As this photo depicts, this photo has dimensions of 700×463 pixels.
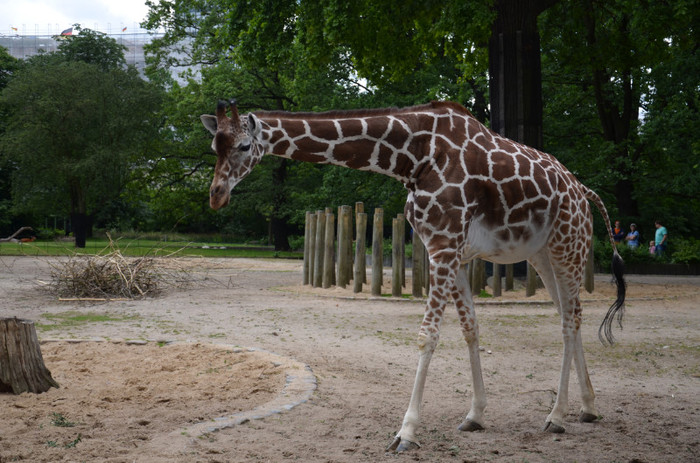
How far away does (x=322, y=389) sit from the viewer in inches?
241

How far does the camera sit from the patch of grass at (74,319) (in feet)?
31.8

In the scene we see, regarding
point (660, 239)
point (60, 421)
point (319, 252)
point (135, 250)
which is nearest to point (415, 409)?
point (60, 421)

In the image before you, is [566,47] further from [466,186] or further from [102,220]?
[102,220]

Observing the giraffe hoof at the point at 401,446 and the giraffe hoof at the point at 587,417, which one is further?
the giraffe hoof at the point at 587,417

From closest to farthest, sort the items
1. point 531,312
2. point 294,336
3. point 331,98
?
point 294,336 < point 531,312 < point 331,98

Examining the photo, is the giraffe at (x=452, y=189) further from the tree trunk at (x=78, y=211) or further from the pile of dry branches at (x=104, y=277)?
the tree trunk at (x=78, y=211)

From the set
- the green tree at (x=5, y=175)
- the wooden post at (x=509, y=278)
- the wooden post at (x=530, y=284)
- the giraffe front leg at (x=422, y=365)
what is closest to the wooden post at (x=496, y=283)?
the wooden post at (x=509, y=278)

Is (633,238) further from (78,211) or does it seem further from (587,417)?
(78,211)

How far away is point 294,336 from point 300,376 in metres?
2.77

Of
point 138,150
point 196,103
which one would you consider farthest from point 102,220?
point 196,103

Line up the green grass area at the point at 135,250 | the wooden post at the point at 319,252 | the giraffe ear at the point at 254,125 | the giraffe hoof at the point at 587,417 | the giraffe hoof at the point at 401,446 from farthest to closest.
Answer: the green grass area at the point at 135,250 < the wooden post at the point at 319,252 < the giraffe hoof at the point at 587,417 < the giraffe hoof at the point at 401,446 < the giraffe ear at the point at 254,125

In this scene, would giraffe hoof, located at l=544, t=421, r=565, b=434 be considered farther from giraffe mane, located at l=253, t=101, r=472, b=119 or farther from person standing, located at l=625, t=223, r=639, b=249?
person standing, located at l=625, t=223, r=639, b=249

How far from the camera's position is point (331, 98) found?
2483cm

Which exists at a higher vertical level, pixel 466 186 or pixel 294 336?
pixel 466 186
